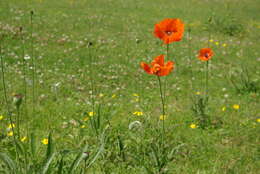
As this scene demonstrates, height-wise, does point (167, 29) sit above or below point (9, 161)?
above

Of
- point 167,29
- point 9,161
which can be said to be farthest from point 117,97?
point 9,161

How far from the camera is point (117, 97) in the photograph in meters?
5.63

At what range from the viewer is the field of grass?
3141mm

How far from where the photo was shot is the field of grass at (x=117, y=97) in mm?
3141

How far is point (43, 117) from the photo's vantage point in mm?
4449

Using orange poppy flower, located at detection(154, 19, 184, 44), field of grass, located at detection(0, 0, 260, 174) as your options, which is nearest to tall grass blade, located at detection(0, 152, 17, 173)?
field of grass, located at detection(0, 0, 260, 174)

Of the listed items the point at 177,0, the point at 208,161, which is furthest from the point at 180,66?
the point at 177,0

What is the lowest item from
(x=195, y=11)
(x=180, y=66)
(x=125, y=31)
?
(x=180, y=66)

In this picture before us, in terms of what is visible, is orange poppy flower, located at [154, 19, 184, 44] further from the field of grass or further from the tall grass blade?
the tall grass blade

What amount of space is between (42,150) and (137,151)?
1.11 metres

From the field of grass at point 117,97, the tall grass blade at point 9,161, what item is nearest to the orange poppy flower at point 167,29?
the field of grass at point 117,97

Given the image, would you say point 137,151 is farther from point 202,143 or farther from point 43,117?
point 43,117

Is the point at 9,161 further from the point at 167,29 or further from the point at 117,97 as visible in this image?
the point at 117,97

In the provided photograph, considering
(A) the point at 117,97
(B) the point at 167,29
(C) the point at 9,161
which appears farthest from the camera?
(A) the point at 117,97
